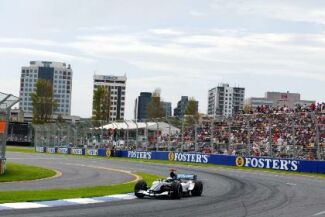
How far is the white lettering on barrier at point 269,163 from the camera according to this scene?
126 feet

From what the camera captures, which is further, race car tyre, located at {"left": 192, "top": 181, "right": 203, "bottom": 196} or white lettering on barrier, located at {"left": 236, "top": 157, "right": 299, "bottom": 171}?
white lettering on barrier, located at {"left": 236, "top": 157, "right": 299, "bottom": 171}

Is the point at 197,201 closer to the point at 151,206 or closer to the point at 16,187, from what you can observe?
the point at 151,206

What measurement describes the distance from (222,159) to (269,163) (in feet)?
19.2

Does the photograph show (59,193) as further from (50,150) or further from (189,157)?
(50,150)

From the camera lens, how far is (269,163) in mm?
40281

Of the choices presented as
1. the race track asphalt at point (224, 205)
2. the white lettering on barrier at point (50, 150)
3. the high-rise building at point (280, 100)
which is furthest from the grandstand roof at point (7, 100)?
the high-rise building at point (280, 100)

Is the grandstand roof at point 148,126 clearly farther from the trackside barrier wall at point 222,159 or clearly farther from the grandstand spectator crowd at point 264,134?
the grandstand spectator crowd at point 264,134

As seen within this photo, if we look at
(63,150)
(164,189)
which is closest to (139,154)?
(63,150)

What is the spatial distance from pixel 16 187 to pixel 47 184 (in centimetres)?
211

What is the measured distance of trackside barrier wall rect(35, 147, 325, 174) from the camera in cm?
3750

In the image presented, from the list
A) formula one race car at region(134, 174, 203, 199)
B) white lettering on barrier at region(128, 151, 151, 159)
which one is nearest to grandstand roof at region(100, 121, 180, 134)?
white lettering on barrier at region(128, 151, 151, 159)

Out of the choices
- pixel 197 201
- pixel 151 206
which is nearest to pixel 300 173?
pixel 197 201

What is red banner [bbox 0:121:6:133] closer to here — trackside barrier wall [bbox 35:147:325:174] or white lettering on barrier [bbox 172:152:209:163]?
trackside barrier wall [bbox 35:147:325:174]

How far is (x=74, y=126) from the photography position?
213ft
